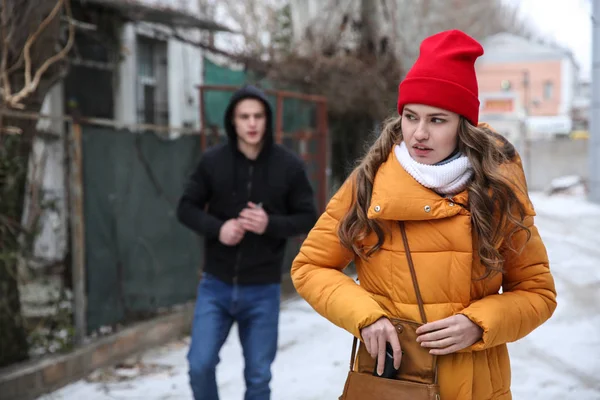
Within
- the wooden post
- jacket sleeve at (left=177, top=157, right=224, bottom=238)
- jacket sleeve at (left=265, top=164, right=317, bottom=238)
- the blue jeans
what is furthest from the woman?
the wooden post

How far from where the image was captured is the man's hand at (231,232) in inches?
150

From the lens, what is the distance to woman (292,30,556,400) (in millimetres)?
2119

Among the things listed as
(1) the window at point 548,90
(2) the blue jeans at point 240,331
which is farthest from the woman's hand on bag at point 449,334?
(1) the window at point 548,90

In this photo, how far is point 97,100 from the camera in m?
10.3

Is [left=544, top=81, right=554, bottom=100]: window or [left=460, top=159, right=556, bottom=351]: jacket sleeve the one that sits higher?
[left=544, top=81, right=554, bottom=100]: window

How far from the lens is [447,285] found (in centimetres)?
213

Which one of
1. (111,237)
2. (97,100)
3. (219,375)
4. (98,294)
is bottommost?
(219,375)

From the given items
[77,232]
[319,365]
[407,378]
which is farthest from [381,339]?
[77,232]

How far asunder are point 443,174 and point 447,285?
1.14 ft

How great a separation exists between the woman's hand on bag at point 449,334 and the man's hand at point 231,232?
6.19 ft

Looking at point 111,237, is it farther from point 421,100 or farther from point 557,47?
point 557,47

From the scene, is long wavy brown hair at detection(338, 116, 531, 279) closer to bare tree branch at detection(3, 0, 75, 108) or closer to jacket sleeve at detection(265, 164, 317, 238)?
jacket sleeve at detection(265, 164, 317, 238)

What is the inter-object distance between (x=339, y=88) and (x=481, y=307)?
317 inches

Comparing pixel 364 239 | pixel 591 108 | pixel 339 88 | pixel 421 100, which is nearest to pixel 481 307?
pixel 364 239
